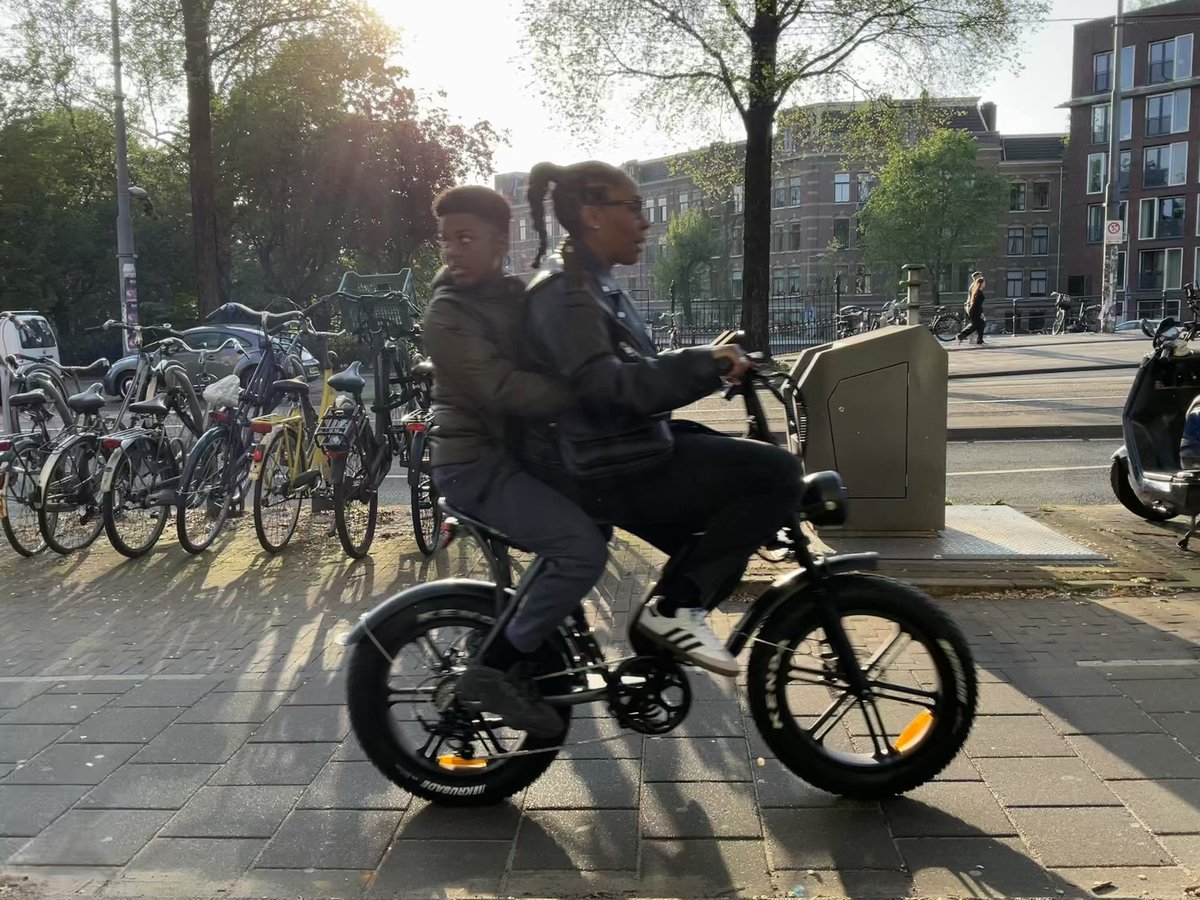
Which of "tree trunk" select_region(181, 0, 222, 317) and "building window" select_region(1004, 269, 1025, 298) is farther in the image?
"building window" select_region(1004, 269, 1025, 298)

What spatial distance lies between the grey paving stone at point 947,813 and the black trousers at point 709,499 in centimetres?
81

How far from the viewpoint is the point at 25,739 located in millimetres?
3643

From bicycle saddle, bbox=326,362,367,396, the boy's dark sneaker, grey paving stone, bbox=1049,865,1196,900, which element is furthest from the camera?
bicycle saddle, bbox=326,362,367,396

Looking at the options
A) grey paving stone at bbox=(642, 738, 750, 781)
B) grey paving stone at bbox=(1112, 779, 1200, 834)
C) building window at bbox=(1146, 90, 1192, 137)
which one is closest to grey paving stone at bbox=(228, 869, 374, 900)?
grey paving stone at bbox=(642, 738, 750, 781)

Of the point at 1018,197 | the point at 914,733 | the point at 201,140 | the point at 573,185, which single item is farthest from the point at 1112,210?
the point at 1018,197

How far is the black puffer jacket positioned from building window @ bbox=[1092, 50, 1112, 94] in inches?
2489

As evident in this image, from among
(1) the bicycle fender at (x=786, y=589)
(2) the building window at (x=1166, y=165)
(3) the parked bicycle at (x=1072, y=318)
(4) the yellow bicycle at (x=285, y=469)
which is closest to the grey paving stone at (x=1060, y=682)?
(1) the bicycle fender at (x=786, y=589)

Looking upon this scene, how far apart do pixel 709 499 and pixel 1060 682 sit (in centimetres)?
197

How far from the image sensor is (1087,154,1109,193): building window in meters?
57.7

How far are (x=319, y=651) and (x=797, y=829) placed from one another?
246 centimetres

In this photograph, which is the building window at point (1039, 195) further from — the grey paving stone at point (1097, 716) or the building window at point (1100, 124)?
the grey paving stone at point (1097, 716)

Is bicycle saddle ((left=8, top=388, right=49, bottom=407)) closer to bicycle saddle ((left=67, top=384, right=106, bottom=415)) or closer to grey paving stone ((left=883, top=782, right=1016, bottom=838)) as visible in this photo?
bicycle saddle ((left=67, top=384, right=106, bottom=415))

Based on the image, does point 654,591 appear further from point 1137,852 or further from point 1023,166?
point 1023,166

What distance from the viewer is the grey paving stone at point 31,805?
2.98 m
